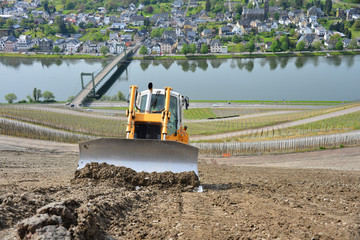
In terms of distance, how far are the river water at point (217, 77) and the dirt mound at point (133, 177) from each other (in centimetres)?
4098

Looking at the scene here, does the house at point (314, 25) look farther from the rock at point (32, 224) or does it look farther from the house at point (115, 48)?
the rock at point (32, 224)

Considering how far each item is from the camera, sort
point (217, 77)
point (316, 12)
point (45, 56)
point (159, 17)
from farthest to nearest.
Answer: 1. point (159, 17)
2. point (316, 12)
3. point (45, 56)
4. point (217, 77)

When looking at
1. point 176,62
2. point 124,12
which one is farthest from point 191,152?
point 124,12

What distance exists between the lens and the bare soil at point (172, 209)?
5082 mm

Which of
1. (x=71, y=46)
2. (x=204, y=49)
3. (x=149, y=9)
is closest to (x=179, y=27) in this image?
(x=149, y=9)

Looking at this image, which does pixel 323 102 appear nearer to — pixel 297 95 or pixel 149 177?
pixel 297 95

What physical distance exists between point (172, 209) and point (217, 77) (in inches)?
2141

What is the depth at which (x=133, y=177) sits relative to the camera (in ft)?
26.7

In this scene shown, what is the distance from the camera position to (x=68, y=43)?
278ft

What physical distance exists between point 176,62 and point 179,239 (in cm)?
6940

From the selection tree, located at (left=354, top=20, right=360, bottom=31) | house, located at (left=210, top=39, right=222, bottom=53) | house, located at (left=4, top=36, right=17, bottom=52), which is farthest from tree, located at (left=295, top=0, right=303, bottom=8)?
house, located at (left=4, top=36, right=17, bottom=52)

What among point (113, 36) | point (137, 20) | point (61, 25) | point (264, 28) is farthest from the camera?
point (137, 20)

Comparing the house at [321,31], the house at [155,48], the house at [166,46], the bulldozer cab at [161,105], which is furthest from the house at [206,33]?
the bulldozer cab at [161,105]

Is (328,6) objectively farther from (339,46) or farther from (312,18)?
(339,46)
